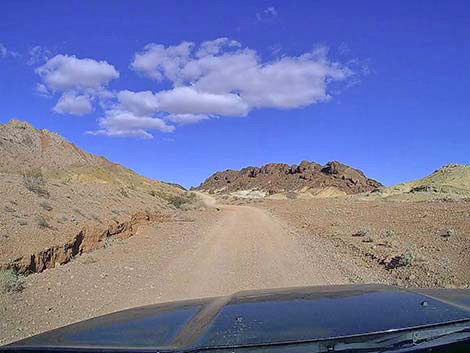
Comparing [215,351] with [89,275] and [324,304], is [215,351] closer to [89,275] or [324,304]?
[324,304]

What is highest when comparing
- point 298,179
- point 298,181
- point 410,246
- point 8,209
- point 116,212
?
point 298,179

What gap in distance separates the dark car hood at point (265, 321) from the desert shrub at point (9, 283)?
22.8ft

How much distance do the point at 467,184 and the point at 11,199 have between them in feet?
225

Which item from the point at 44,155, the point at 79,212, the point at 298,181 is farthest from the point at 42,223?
the point at 298,181

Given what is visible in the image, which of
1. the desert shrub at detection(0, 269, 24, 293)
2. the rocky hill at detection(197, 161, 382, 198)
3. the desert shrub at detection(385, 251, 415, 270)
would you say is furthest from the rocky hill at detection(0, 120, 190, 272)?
the rocky hill at detection(197, 161, 382, 198)

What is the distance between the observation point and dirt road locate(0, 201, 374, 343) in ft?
29.3

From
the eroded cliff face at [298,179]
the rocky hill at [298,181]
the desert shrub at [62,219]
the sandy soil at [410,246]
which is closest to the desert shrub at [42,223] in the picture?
the desert shrub at [62,219]

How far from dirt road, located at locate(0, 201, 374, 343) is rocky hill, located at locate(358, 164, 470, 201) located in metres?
47.9

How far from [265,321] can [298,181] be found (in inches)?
5002

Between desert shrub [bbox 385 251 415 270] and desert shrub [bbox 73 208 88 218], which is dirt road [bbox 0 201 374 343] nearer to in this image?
desert shrub [bbox 385 251 415 270]

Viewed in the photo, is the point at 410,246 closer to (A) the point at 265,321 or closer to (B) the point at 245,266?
(B) the point at 245,266

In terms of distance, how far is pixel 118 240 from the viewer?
64.4 feet

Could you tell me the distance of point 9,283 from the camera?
991cm

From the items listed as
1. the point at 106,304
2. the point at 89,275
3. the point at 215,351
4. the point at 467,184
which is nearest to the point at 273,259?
the point at 89,275
